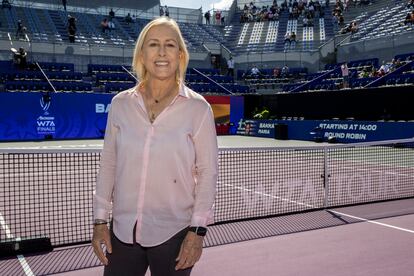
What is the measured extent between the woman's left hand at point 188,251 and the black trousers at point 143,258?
0.12 ft

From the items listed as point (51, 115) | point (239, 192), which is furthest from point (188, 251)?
point (51, 115)

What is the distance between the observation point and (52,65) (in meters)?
27.0

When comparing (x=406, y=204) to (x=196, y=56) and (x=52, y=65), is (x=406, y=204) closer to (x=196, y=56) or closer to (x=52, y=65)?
(x=52, y=65)

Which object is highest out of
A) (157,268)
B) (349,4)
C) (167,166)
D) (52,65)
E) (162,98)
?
(349,4)

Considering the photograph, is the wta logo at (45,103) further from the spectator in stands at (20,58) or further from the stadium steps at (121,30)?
the stadium steps at (121,30)

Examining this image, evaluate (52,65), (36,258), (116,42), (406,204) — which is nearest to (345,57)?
(116,42)

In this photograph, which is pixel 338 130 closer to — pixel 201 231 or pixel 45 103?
pixel 45 103

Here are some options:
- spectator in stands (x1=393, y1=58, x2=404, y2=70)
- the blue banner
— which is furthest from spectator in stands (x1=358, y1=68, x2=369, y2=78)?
the blue banner

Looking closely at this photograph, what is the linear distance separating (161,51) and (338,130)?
1885 centimetres

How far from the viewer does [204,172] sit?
241 cm

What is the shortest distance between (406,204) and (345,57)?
78.9 feet

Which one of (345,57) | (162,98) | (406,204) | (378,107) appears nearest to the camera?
(162,98)

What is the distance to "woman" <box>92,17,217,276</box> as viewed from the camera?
2.34 m

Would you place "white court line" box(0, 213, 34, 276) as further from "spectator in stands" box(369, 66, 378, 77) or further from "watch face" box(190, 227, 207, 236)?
"spectator in stands" box(369, 66, 378, 77)
